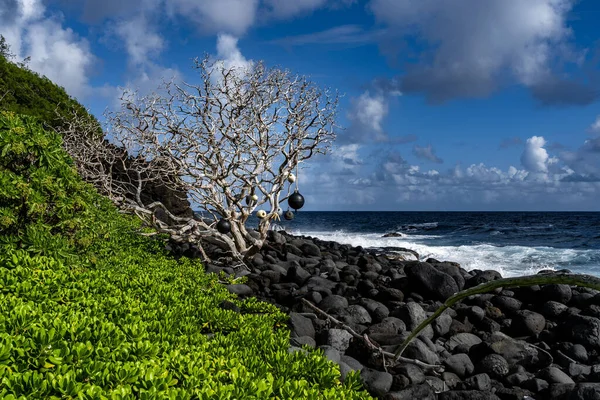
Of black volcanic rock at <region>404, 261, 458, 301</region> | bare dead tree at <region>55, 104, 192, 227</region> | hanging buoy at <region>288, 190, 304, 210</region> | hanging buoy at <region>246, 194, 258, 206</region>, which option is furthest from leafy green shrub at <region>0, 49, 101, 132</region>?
black volcanic rock at <region>404, 261, 458, 301</region>

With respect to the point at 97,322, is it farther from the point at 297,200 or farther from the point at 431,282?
the point at 431,282

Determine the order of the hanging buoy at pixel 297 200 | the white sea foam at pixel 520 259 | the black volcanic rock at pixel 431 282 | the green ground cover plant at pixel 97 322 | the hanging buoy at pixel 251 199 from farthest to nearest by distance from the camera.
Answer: the white sea foam at pixel 520 259 < the hanging buoy at pixel 251 199 < the black volcanic rock at pixel 431 282 < the hanging buoy at pixel 297 200 < the green ground cover plant at pixel 97 322

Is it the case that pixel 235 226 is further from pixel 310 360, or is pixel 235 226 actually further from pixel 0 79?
pixel 0 79

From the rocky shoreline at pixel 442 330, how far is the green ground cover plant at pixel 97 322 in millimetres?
901

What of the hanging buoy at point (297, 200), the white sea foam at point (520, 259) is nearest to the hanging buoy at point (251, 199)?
the hanging buoy at point (297, 200)

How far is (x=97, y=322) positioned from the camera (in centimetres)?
459

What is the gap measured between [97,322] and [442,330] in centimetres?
645

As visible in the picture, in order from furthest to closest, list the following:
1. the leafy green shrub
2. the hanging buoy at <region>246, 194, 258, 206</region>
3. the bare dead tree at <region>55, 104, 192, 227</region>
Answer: the leafy green shrub → the bare dead tree at <region>55, 104, 192, 227</region> → the hanging buoy at <region>246, 194, 258, 206</region>

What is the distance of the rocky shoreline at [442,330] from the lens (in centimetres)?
625

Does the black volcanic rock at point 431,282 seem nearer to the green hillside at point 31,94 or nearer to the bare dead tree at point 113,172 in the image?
the bare dead tree at point 113,172

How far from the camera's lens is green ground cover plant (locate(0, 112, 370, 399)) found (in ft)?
10.9

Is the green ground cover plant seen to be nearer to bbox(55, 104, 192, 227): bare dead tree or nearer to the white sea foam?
bbox(55, 104, 192, 227): bare dead tree

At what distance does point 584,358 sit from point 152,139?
11.7 metres

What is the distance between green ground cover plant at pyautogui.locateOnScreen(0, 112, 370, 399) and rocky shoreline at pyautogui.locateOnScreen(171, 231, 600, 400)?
901mm
